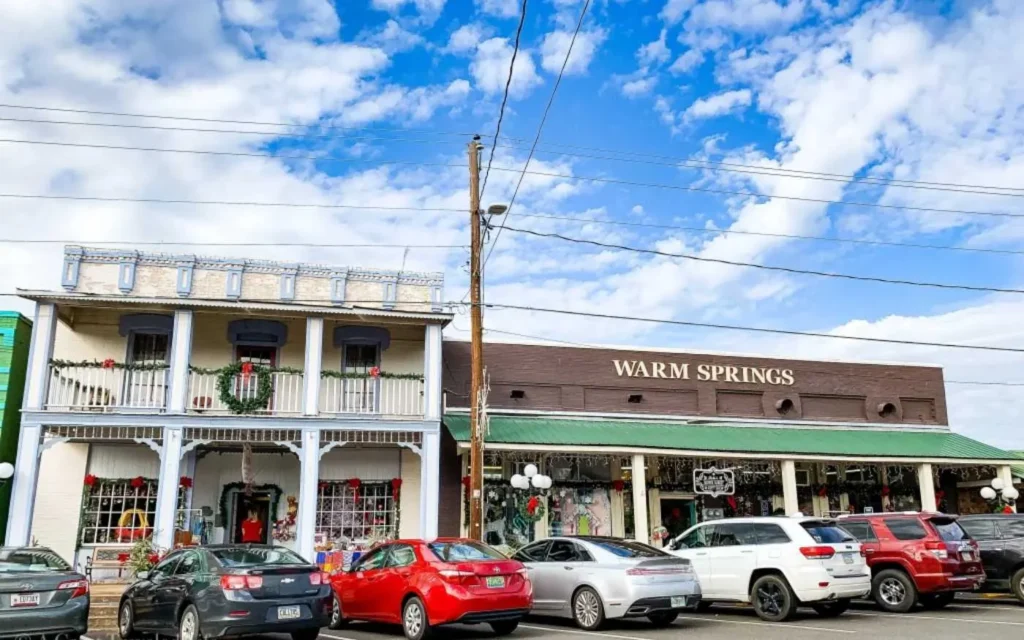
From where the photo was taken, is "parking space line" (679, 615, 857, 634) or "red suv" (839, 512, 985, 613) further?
"red suv" (839, 512, 985, 613)

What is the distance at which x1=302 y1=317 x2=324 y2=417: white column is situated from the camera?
62.2ft

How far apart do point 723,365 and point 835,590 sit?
12.9 meters

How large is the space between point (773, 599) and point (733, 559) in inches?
33.2

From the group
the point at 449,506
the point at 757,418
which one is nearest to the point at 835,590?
the point at 449,506

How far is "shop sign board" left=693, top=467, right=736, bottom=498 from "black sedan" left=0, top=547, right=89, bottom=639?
1646 centimetres

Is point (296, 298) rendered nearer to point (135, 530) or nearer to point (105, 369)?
point (105, 369)

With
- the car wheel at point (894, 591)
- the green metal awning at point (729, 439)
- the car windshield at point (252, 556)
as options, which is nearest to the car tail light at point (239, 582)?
the car windshield at point (252, 556)

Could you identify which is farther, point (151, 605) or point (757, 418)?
point (757, 418)

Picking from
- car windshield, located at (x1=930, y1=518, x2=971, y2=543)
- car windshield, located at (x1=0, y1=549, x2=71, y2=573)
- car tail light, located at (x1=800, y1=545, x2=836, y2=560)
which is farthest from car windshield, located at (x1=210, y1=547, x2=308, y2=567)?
car windshield, located at (x1=930, y1=518, x2=971, y2=543)

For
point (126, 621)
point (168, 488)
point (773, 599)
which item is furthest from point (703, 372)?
point (126, 621)

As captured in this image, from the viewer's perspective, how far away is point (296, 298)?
20.2 m

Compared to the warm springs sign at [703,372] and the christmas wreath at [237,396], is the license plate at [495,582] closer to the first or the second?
the christmas wreath at [237,396]

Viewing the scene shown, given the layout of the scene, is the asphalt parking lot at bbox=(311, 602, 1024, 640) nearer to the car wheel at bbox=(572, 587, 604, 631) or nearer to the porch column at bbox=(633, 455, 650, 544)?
the car wheel at bbox=(572, 587, 604, 631)

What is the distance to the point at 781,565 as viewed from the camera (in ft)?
41.1
